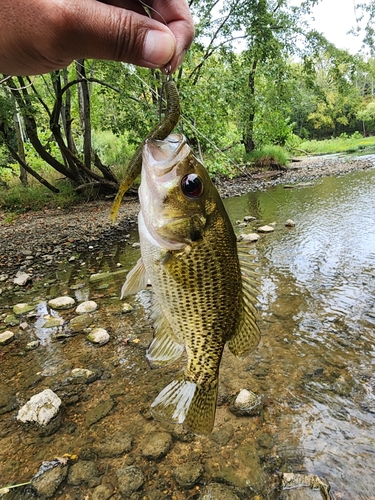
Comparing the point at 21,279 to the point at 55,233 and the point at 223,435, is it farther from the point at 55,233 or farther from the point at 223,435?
the point at 223,435

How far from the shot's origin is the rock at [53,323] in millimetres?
5214

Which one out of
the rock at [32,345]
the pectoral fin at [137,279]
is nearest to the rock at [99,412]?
the rock at [32,345]

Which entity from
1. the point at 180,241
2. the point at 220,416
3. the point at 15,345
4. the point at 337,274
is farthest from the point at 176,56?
the point at 337,274

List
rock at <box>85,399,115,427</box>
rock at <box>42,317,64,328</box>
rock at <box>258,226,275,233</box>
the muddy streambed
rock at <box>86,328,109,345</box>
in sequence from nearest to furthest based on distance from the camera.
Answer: the muddy streambed → rock at <box>85,399,115,427</box> → rock at <box>86,328,109,345</box> → rock at <box>42,317,64,328</box> → rock at <box>258,226,275,233</box>

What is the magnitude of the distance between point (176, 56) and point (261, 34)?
15860 mm

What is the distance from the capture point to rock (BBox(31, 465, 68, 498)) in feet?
8.77

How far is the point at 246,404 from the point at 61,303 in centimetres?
376

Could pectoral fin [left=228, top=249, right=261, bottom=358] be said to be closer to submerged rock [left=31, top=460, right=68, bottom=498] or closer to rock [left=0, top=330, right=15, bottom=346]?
submerged rock [left=31, top=460, right=68, bottom=498]

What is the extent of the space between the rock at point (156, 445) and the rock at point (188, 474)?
8.0 inches

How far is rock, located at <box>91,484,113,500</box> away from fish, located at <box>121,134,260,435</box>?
129cm

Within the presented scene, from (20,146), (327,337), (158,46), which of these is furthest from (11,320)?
(20,146)

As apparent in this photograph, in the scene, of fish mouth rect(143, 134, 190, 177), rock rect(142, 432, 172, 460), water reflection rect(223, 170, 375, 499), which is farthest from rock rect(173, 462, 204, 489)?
fish mouth rect(143, 134, 190, 177)

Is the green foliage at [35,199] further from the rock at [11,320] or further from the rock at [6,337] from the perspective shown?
the rock at [6,337]

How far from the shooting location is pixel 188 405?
75.4 inches
